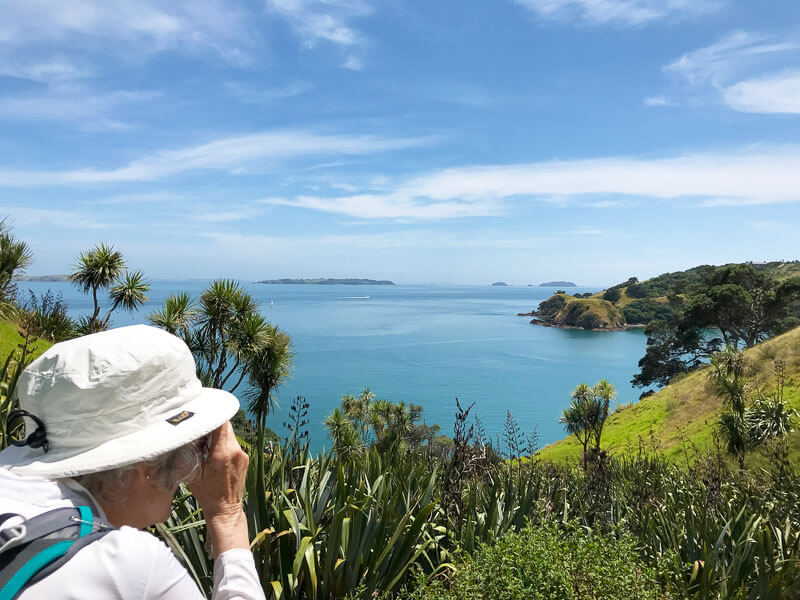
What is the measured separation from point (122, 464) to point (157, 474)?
0.11 meters

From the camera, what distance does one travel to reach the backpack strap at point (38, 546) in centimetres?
68

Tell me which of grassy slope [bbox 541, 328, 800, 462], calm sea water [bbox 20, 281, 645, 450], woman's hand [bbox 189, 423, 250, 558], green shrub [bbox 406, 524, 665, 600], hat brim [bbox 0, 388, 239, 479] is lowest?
calm sea water [bbox 20, 281, 645, 450]

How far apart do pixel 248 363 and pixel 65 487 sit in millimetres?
18152

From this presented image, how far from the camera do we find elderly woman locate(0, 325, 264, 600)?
73cm

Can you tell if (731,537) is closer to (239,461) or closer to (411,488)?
(411,488)

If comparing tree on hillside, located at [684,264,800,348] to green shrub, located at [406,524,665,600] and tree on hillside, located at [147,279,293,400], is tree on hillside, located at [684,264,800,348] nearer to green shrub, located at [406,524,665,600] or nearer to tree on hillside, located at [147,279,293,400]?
tree on hillside, located at [147,279,293,400]

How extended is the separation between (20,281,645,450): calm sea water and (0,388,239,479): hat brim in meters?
36.2

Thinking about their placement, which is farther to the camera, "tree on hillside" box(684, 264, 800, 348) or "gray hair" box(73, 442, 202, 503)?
"tree on hillside" box(684, 264, 800, 348)

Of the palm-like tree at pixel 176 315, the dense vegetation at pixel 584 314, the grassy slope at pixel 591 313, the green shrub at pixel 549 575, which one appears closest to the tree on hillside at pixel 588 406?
the palm-like tree at pixel 176 315

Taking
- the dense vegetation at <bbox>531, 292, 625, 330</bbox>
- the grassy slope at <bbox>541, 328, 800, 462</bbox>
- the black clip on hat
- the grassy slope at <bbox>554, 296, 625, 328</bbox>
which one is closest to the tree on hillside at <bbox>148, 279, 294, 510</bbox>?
the grassy slope at <bbox>541, 328, 800, 462</bbox>

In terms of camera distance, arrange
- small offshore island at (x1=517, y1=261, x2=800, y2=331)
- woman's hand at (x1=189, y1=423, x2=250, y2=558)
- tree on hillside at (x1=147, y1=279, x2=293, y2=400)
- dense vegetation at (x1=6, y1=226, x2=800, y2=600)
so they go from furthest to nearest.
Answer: small offshore island at (x1=517, y1=261, x2=800, y2=331) → tree on hillside at (x1=147, y1=279, x2=293, y2=400) → dense vegetation at (x1=6, y1=226, x2=800, y2=600) → woman's hand at (x1=189, y1=423, x2=250, y2=558)

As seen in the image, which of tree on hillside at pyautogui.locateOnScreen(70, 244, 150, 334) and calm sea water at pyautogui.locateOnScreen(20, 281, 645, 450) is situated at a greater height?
tree on hillside at pyautogui.locateOnScreen(70, 244, 150, 334)

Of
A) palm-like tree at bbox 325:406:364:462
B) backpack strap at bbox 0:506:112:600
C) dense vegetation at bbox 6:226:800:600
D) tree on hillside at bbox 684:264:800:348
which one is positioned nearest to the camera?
backpack strap at bbox 0:506:112:600

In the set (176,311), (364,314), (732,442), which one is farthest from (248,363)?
(364,314)
